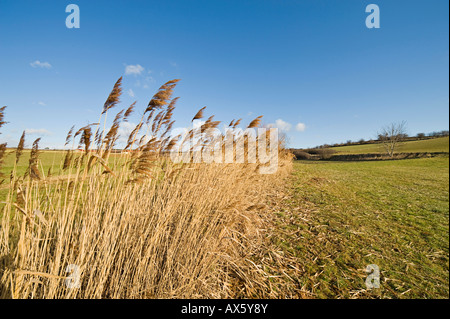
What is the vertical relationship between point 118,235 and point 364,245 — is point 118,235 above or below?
above

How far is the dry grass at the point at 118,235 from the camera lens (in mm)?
1701

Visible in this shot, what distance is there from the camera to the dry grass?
170 cm

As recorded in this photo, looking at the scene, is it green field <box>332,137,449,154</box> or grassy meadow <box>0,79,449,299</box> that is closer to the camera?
grassy meadow <box>0,79,449,299</box>

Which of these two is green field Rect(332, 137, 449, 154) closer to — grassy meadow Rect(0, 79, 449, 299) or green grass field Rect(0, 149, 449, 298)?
green grass field Rect(0, 149, 449, 298)

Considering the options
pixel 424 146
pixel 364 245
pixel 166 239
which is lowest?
pixel 364 245

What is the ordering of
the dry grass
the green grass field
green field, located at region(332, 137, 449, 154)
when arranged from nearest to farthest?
the dry grass < the green grass field < green field, located at region(332, 137, 449, 154)

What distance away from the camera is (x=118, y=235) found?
200 cm

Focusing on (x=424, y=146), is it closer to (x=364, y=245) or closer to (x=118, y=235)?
(x=364, y=245)

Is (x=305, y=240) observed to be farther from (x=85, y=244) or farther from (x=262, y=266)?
(x=85, y=244)

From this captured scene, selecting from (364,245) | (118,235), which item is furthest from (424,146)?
(118,235)

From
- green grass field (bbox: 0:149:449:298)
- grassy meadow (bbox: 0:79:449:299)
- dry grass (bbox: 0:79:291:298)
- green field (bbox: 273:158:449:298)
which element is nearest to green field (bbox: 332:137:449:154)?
green grass field (bbox: 0:149:449:298)

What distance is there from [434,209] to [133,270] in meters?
8.85

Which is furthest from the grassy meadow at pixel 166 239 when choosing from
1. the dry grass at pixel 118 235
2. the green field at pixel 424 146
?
the green field at pixel 424 146
